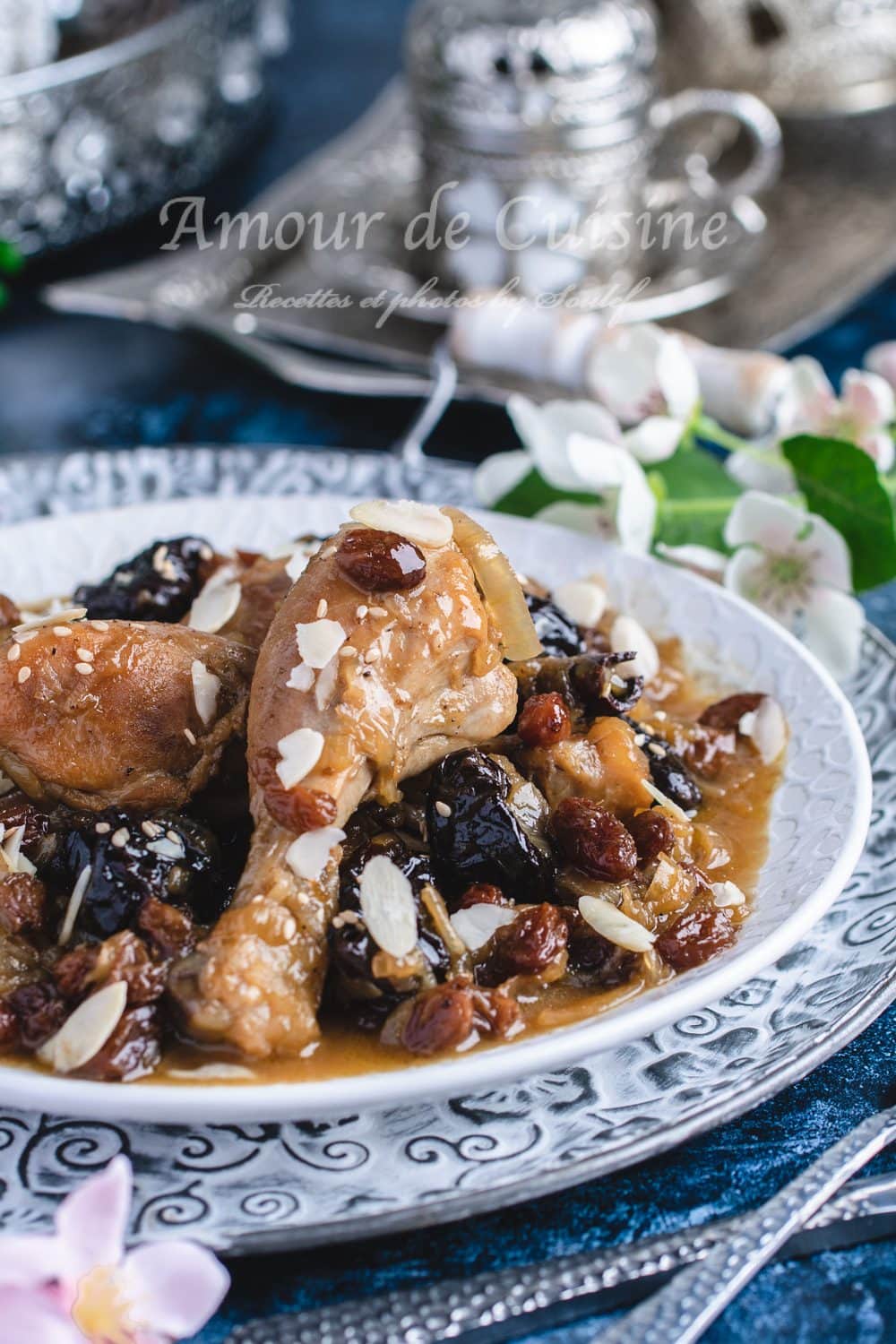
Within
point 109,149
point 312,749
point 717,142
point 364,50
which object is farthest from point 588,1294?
point 364,50

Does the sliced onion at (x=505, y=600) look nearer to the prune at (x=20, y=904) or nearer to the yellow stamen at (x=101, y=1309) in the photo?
the prune at (x=20, y=904)

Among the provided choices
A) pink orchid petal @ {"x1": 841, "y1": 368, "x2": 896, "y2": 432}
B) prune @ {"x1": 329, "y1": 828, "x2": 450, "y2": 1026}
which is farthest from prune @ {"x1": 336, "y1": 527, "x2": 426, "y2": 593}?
pink orchid petal @ {"x1": 841, "y1": 368, "x2": 896, "y2": 432}

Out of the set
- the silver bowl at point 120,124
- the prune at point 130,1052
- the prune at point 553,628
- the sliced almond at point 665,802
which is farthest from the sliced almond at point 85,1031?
the silver bowl at point 120,124

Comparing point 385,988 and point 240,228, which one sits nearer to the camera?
point 385,988

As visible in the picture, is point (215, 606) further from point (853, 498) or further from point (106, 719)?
point (853, 498)

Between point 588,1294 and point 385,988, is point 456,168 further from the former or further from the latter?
point 588,1294

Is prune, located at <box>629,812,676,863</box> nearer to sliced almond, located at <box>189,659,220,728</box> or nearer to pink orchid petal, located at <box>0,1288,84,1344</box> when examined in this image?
sliced almond, located at <box>189,659,220,728</box>
